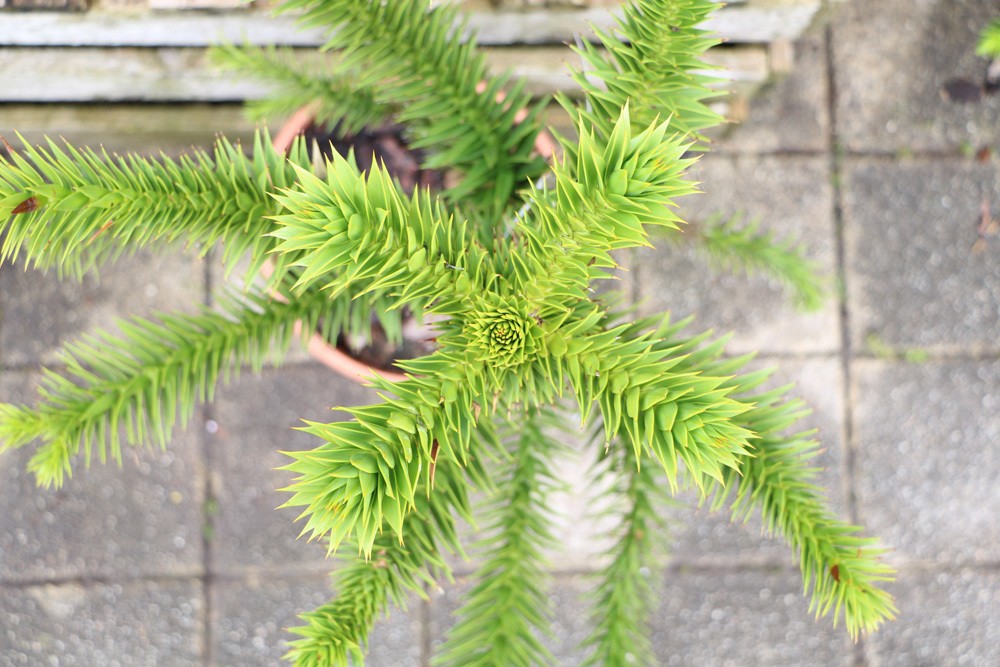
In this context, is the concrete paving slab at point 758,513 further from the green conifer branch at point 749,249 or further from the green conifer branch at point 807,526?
the green conifer branch at point 807,526

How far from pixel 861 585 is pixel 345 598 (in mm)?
766

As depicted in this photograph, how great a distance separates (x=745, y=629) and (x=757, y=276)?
3.49 feet

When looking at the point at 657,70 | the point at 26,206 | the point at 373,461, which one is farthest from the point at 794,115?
the point at 26,206

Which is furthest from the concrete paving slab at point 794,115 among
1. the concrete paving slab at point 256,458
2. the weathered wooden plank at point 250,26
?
the concrete paving slab at point 256,458

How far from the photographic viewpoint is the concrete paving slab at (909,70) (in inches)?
90.7

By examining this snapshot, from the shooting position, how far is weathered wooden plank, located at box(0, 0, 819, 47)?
1771mm

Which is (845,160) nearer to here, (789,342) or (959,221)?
(959,221)

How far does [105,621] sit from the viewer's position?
7.41 ft

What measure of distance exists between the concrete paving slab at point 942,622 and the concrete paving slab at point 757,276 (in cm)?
79

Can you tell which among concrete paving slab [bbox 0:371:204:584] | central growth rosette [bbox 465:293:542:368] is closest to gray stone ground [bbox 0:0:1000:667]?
concrete paving slab [bbox 0:371:204:584]

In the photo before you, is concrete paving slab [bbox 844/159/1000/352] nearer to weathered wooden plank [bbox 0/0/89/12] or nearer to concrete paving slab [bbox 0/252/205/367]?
concrete paving slab [bbox 0/252/205/367]

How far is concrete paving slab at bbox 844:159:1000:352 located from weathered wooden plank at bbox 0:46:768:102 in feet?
1.88

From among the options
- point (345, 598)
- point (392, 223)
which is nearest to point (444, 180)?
point (392, 223)

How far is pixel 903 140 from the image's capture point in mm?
2305
